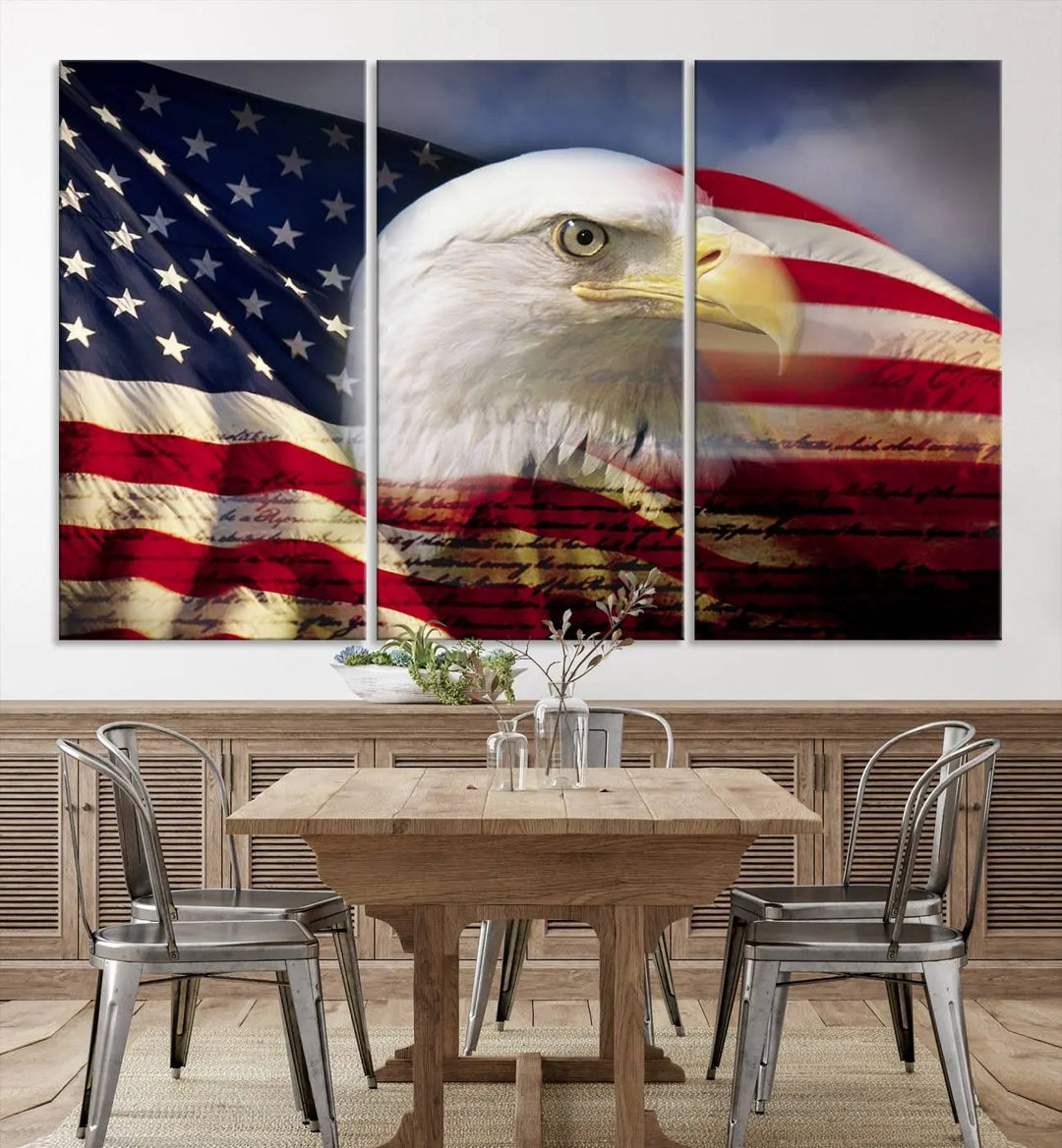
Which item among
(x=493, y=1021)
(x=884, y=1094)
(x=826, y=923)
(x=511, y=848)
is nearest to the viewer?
(x=511, y=848)

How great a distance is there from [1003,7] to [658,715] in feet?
8.50

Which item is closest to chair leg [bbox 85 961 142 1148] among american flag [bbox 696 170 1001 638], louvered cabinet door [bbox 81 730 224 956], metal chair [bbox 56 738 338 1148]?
metal chair [bbox 56 738 338 1148]

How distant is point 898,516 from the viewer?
4.52 m

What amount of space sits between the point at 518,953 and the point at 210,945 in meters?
1.19

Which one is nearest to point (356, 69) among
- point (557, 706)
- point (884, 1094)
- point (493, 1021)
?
point (557, 706)

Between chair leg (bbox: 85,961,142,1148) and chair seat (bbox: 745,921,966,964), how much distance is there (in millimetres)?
1202

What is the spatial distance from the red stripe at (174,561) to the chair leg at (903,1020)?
7.22 feet

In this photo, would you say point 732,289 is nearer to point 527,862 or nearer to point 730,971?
point 730,971

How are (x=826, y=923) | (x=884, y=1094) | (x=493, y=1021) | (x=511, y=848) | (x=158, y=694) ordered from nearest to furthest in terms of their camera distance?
(x=511, y=848) < (x=826, y=923) < (x=884, y=1094) < (x=493, y=1021) < (x=158, y=694)

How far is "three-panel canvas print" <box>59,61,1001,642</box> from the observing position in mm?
4488

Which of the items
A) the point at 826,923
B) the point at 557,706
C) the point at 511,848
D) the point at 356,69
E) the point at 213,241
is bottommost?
the point at 826,923

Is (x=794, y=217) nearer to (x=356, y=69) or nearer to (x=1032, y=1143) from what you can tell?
(x=356, y=69)

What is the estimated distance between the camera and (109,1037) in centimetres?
269

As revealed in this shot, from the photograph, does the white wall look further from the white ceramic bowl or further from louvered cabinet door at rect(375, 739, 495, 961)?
louvered cabinet door at rect(375, 739, 495, 961)
